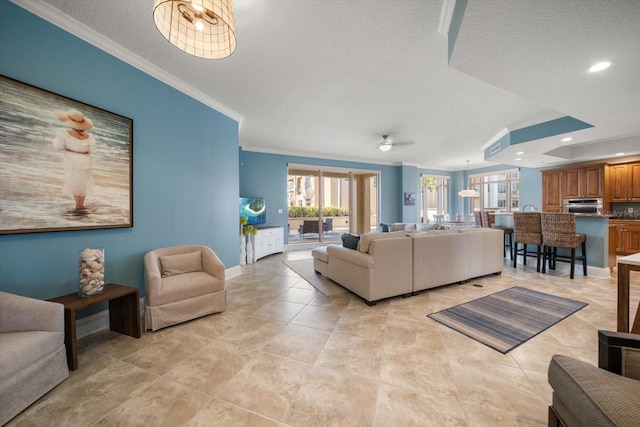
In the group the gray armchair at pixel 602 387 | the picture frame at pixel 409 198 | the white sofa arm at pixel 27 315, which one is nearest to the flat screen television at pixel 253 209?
the white sofa arm at pixel 27 315

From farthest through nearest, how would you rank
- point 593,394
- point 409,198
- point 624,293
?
point 409,198 → point 624,293 → point 593,394

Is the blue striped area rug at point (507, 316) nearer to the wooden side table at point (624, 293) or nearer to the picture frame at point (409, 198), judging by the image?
the wooden side table at point (624, 293)

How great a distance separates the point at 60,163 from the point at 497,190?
11.5m

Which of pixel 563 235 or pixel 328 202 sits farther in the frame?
pixel 328 202

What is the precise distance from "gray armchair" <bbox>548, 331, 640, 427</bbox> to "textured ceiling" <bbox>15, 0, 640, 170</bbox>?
1937mm

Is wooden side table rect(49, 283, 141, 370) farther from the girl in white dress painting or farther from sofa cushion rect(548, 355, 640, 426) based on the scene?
sofa cushion rect(548, 355, 640, 426)

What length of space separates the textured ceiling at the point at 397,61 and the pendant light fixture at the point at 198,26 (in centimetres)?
44

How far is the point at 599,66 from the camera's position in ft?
6.93

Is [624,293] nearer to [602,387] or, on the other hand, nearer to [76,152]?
[602,387]

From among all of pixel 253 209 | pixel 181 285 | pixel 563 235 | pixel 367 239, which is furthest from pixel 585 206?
pixel 181 285

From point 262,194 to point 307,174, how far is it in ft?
5.82

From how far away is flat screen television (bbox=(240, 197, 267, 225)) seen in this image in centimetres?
563

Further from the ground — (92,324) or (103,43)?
(103,43)

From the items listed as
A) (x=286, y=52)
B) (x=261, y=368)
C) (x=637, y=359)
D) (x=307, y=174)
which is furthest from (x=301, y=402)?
(x=307, y=174)
